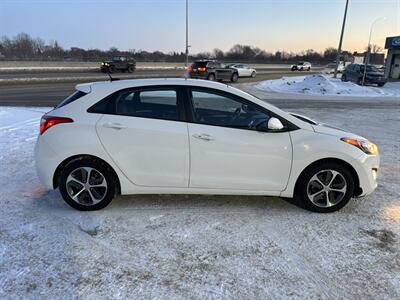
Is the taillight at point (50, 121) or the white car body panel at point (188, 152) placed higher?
the taillight at point (50, 121)

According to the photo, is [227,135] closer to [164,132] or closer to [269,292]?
[164,132]

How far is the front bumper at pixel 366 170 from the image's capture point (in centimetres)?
394

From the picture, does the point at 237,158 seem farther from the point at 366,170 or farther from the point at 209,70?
the point at 209,70

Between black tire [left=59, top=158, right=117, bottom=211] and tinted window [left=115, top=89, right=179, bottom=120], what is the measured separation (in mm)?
671

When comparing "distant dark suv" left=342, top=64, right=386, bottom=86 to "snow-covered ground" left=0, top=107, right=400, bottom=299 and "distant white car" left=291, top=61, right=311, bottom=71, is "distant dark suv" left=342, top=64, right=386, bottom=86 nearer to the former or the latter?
"snow-covered ground" left=0, top=107, right=400, bottom=299

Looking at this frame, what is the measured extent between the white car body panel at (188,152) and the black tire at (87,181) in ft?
0.30

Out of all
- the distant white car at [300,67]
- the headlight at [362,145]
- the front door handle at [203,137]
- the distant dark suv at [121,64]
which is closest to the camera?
the front door handle at [203,137]

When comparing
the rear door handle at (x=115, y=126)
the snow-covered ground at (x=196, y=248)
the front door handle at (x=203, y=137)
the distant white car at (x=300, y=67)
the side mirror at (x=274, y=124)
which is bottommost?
the distant white car at (x=300, y=67)

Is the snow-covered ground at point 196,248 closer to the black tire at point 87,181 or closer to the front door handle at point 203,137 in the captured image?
the black tire at point 87,181

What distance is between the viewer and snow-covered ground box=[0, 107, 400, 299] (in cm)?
272

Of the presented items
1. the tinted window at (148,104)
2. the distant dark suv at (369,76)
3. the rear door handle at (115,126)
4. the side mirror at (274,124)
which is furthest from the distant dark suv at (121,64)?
the side mirror at (274,124)

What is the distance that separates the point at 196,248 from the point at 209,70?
24114 mm

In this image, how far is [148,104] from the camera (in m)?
3.93

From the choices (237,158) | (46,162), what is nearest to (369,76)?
(237,158)
